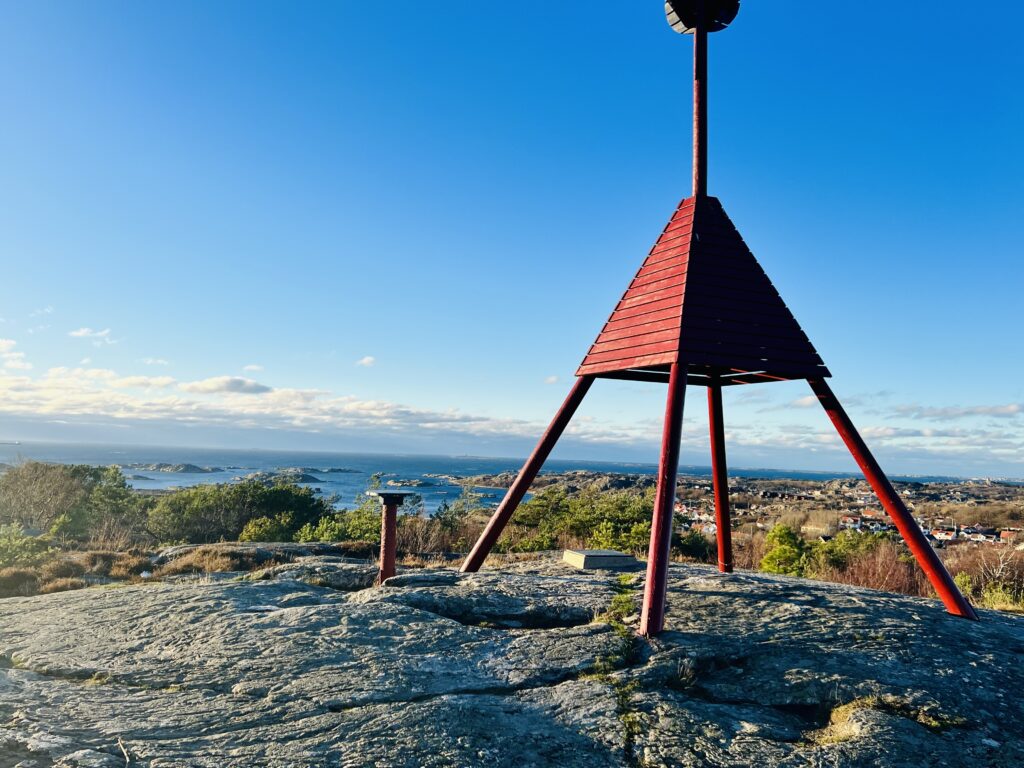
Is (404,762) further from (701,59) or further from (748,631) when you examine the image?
(701,59)

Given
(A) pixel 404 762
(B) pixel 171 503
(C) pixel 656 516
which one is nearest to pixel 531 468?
(C) pixel 656 516

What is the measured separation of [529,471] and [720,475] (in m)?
2.85

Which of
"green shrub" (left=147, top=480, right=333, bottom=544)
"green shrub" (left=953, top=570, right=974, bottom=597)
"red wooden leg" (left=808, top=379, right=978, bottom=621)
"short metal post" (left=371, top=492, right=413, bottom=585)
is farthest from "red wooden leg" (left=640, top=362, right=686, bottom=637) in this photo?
"green shrub" (left=147, top=480, right=333, bottom=544)

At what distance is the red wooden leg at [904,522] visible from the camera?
632 centimetres

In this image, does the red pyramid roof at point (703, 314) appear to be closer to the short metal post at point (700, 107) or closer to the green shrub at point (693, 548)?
the short metal post at point (700, 107)

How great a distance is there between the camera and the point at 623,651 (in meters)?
5.05

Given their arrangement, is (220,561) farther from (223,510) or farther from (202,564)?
(223,510)

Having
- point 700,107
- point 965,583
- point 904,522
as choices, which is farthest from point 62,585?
point 965,583

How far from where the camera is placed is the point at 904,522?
636 centimetres

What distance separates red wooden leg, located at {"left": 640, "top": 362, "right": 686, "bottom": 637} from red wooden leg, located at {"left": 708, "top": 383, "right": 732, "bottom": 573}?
253 centimetres

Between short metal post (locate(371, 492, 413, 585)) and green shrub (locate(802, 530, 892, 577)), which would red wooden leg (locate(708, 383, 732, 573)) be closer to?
short metal post (locate(371, 492, 413, 585))

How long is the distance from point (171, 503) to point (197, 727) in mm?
23758

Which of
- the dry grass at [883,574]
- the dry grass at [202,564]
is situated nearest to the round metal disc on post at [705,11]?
the dry grass at [883,574]

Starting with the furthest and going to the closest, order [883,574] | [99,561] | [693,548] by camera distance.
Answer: [693,548]
[99,561]
[883,574]
